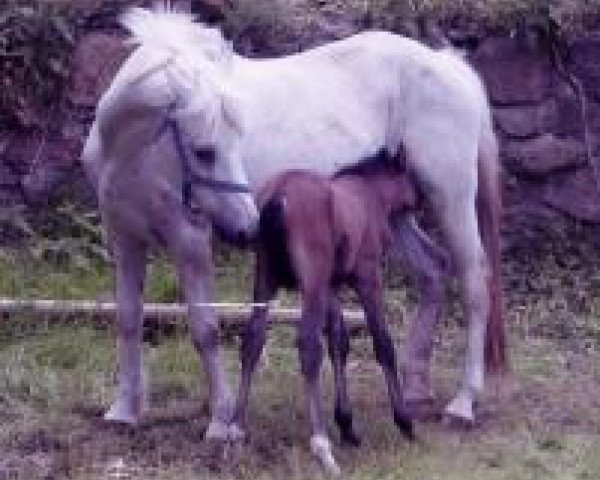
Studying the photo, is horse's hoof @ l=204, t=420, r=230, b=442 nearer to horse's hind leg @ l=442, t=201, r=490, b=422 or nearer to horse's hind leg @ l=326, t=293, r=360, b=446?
horse's hind leg @ l=326, t=293, r=360, b=446

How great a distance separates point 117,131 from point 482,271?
191 cm

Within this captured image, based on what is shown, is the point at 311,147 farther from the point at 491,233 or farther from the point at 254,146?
the point at 491,233

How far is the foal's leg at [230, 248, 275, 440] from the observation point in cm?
591

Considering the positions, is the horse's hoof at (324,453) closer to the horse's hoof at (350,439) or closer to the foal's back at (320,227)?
the horse's hoof at (350,439)

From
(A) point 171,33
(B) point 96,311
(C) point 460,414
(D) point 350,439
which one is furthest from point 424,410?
(A) point 171,33

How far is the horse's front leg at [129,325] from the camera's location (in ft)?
20.5

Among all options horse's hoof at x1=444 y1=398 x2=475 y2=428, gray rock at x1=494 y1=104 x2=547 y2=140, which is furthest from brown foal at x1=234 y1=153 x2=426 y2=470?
gray rock at x1=494 y1=104 x2=547 y2=140

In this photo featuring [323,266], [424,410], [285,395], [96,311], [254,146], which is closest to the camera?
[323,266]

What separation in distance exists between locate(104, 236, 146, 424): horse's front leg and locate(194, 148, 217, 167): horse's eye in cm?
61

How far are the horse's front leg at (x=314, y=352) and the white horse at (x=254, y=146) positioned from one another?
364mm

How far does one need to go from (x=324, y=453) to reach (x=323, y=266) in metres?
0.70

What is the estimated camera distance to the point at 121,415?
6230mm

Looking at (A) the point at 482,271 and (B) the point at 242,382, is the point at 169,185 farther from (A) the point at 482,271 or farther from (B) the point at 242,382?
(A) the point at 482,271

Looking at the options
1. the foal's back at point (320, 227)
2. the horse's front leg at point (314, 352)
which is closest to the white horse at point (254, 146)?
the foal's back at point (320, 227)
